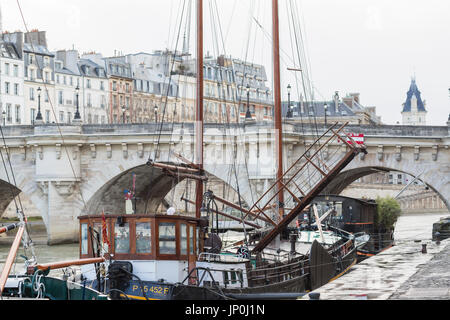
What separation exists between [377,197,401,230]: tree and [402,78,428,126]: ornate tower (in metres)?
95.4

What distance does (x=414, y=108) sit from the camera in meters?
150

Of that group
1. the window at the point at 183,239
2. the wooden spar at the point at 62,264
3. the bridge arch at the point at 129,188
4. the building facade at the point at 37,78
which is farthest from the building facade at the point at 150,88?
the wooden spar at the point at 62,264

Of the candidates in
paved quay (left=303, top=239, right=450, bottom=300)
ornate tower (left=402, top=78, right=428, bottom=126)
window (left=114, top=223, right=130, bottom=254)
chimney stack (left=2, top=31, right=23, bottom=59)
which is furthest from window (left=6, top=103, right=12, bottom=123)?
ornate tower (left=402, top=78, right=428, bottom=126)

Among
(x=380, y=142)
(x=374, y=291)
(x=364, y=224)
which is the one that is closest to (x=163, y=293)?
(x=374, y=291)

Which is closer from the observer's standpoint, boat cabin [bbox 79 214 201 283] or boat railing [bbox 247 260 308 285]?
boat cabin [bbox 79 214 201 283]

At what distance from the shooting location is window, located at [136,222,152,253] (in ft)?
67.5

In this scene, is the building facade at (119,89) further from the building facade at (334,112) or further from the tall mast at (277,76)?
the tall mast at (277,76)

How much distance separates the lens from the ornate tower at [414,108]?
148625 mm

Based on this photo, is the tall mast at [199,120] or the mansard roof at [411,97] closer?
the tall mast at [199,120]

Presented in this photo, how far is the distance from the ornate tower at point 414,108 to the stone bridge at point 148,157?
9850 cm

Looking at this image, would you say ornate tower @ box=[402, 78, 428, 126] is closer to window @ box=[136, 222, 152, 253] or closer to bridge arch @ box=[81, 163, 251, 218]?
bridge arch @ box=[81, 163, 251, 218]

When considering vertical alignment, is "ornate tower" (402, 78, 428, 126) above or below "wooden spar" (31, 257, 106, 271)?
above

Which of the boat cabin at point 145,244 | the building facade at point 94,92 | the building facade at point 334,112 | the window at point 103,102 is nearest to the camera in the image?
the boat cabin at point 145,244

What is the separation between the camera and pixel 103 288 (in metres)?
20.1
